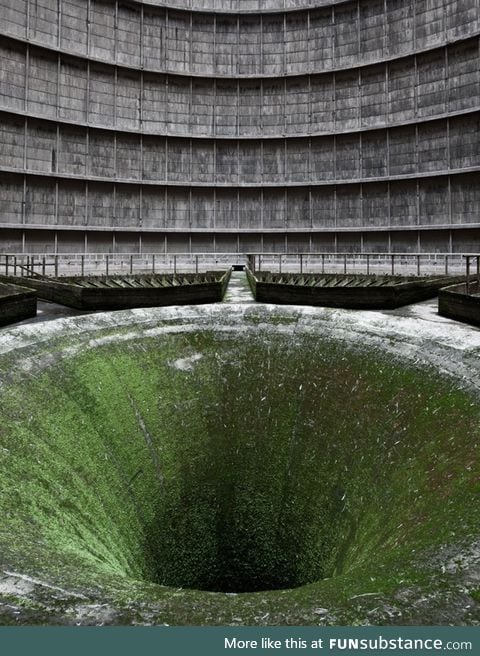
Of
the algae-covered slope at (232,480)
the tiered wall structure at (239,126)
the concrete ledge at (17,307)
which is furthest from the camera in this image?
the tiered wall structure at (239,126)

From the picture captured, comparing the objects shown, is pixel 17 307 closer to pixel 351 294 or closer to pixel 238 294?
pixel 238 294

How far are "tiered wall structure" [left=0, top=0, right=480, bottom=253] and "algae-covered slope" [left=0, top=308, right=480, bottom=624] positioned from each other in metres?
21.8

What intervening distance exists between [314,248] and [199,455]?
27211 mm

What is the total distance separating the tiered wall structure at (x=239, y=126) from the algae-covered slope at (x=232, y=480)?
21824mm

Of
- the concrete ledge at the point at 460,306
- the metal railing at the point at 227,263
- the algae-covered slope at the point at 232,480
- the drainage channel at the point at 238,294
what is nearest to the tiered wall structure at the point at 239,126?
the metal railing at the point at 227,263

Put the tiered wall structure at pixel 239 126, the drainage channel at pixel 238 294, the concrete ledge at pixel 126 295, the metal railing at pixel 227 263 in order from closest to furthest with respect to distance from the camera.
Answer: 1. the concrete ledge at pixel 126 295
2. the drainage channel at pixel 238 294
3. the metal railing at pixel 227 263
4. the tiered wall structure at pixel 239 126

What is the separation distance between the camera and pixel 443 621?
4.07m

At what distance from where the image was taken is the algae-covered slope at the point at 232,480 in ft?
15.2

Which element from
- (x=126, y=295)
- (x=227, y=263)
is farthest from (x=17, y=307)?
(x=227, y=263)

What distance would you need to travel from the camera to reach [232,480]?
35.7ft

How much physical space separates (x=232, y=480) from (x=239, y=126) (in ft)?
103

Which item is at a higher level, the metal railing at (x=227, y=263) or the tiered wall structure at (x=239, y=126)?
the tiered wall structure at (x=239, y=126)

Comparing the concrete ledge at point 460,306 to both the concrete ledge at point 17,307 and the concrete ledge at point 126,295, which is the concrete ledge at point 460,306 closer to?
the concrete ledge at point 126,295

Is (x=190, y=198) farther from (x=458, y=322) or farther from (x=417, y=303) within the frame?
(x=458, y=322)
